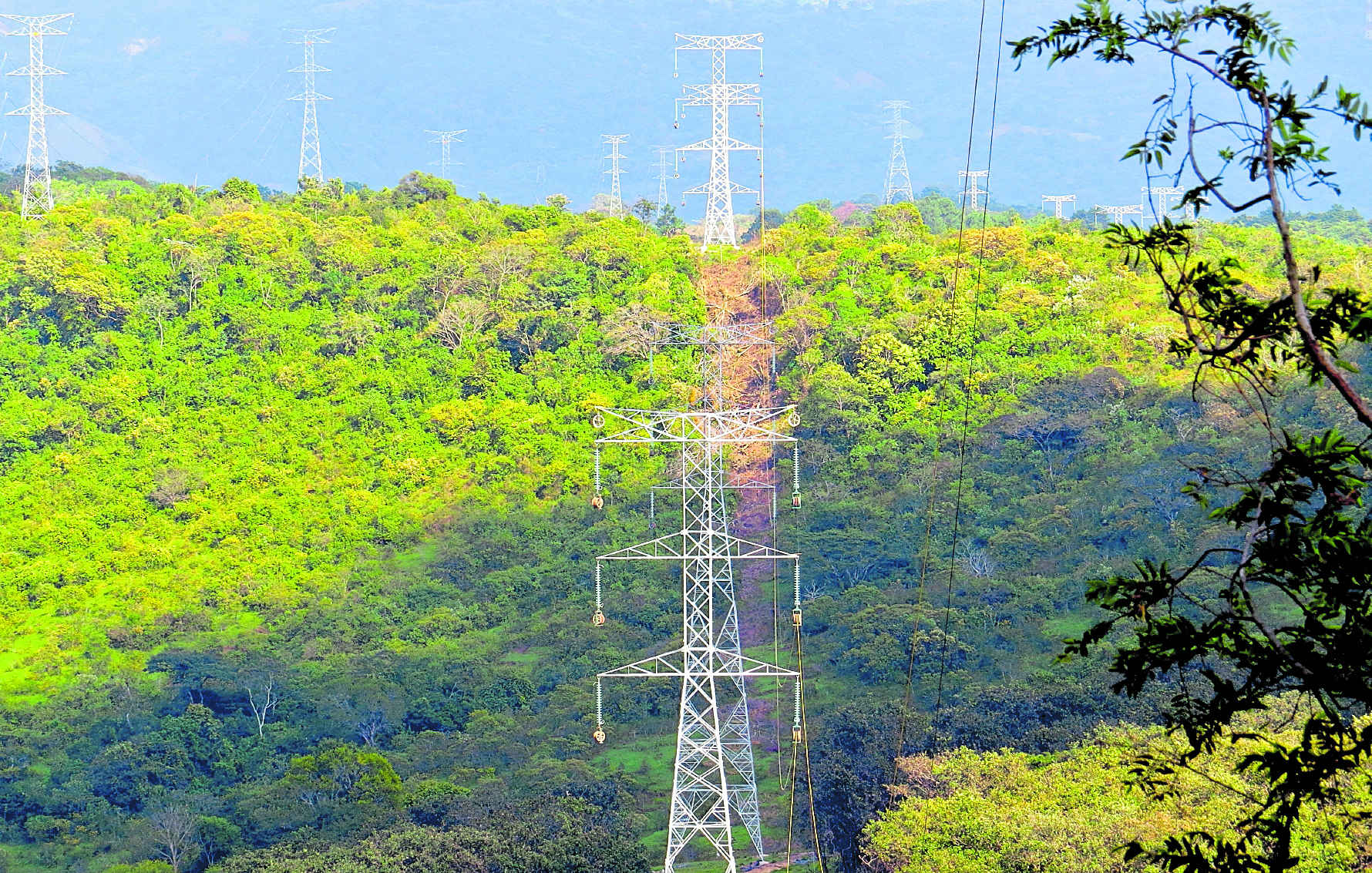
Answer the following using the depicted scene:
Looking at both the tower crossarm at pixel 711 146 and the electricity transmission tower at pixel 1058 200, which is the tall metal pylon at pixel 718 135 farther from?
the electricity transmission tower at pixel 1058 200

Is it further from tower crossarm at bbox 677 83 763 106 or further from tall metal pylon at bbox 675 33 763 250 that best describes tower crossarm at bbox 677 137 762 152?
tower crossarm at bbox 677 83 763 106

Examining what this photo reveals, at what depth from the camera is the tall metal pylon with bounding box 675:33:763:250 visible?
53.4 meters

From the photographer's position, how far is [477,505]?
43.2 meters

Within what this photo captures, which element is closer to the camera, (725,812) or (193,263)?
(725,812)

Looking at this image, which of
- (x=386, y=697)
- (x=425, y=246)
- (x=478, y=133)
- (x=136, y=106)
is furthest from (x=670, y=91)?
(x=386, y=697)

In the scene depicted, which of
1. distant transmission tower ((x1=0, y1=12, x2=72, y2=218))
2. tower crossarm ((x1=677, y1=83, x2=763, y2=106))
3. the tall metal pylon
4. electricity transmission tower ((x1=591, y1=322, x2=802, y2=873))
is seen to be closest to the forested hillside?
electricity transmission tower ((x1=591, y1=322, x2=802, y2=873))

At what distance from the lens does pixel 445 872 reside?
83.2 feet

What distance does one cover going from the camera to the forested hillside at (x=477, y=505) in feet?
101

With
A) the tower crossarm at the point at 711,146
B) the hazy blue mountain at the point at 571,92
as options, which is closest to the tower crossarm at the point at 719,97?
the tower crossarm at the point at 711,146

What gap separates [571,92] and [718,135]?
391ft

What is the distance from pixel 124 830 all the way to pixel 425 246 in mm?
28716

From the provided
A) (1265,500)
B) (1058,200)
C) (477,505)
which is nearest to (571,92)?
(1058,200)

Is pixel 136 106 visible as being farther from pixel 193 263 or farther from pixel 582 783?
pixel 582 783

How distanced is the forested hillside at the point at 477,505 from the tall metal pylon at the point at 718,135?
267 cm
